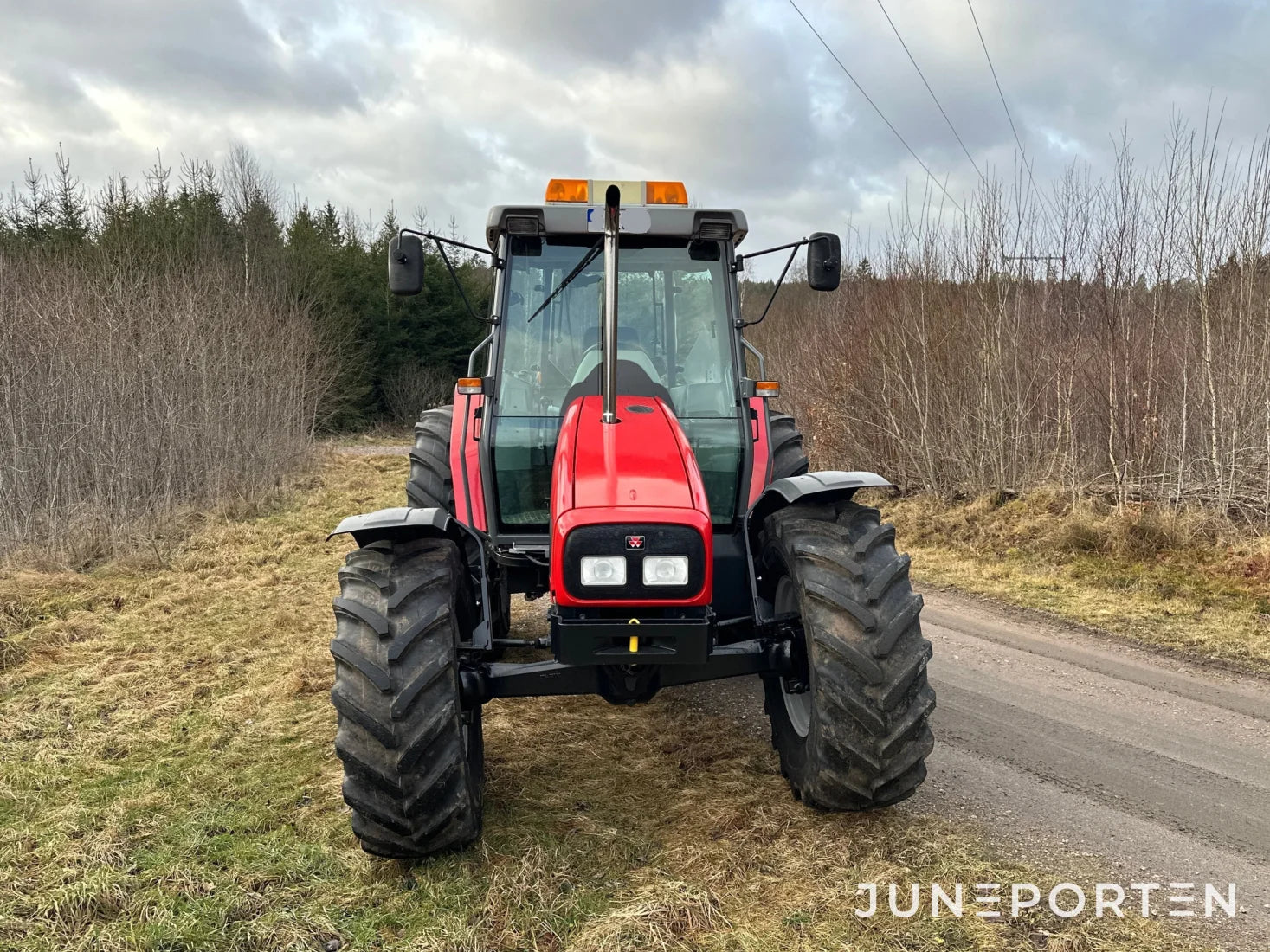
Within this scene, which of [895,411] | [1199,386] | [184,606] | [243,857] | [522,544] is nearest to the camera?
[243,857]

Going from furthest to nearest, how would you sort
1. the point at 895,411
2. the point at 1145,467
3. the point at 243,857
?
the point at 895,411, the point at 1145,467, the point at 243,857

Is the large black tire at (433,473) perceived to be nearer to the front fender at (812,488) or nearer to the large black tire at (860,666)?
the front fender at (812,488)

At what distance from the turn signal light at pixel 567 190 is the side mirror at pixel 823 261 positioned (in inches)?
42.1

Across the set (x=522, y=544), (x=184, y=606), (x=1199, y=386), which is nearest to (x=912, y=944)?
(x=522, y=544)

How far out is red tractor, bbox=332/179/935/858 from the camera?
3.00 metres

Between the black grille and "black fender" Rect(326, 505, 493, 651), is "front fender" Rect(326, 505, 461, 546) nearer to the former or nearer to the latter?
"black fender" Rect(326, 505, 493, 651)

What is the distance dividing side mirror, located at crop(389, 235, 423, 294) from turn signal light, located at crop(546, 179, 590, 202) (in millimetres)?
674

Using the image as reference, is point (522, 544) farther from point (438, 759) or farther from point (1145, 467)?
point (1145, 467)

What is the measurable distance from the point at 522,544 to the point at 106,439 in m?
8.14

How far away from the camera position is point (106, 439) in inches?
399

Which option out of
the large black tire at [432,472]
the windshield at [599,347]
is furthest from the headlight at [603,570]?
the large black tire at [432,472]

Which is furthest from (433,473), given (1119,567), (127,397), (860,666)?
(127,397)

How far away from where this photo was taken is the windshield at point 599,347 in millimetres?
4098

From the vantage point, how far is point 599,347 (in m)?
4.20
